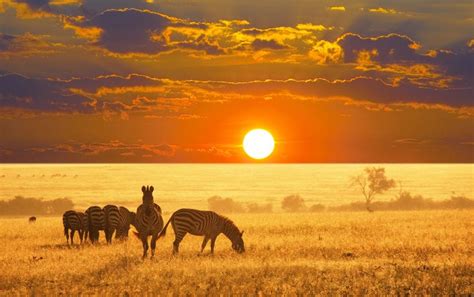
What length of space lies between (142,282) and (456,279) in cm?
951

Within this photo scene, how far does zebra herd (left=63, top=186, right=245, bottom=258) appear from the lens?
26547 millimetres

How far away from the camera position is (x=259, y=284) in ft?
67.5

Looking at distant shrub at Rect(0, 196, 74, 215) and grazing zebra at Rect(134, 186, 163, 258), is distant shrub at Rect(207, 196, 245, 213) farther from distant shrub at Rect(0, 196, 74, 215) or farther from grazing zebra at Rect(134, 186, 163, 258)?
grazing zebra at Rect(134, 186, 163, 258)

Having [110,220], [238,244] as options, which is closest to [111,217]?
[110,220]

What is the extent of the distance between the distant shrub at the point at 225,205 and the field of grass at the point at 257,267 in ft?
297

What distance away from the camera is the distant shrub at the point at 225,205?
424ft

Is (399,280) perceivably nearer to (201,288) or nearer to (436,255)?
(201,288)

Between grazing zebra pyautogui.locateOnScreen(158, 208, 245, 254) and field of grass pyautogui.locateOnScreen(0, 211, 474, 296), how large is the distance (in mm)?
794

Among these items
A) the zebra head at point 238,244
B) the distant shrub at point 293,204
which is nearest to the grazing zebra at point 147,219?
the zebra head at point 238,244

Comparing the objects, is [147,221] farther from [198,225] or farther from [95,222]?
[95,222]

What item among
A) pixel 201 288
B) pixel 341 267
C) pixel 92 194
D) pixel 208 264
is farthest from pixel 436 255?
pixel 92 194

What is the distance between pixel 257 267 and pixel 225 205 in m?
109

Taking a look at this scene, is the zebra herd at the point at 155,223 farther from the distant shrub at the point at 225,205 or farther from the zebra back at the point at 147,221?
the distant shrub at the point at 225,205

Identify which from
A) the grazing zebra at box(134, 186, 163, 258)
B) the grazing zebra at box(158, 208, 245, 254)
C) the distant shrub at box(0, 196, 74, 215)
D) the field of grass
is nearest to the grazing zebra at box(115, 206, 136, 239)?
the field of grass
